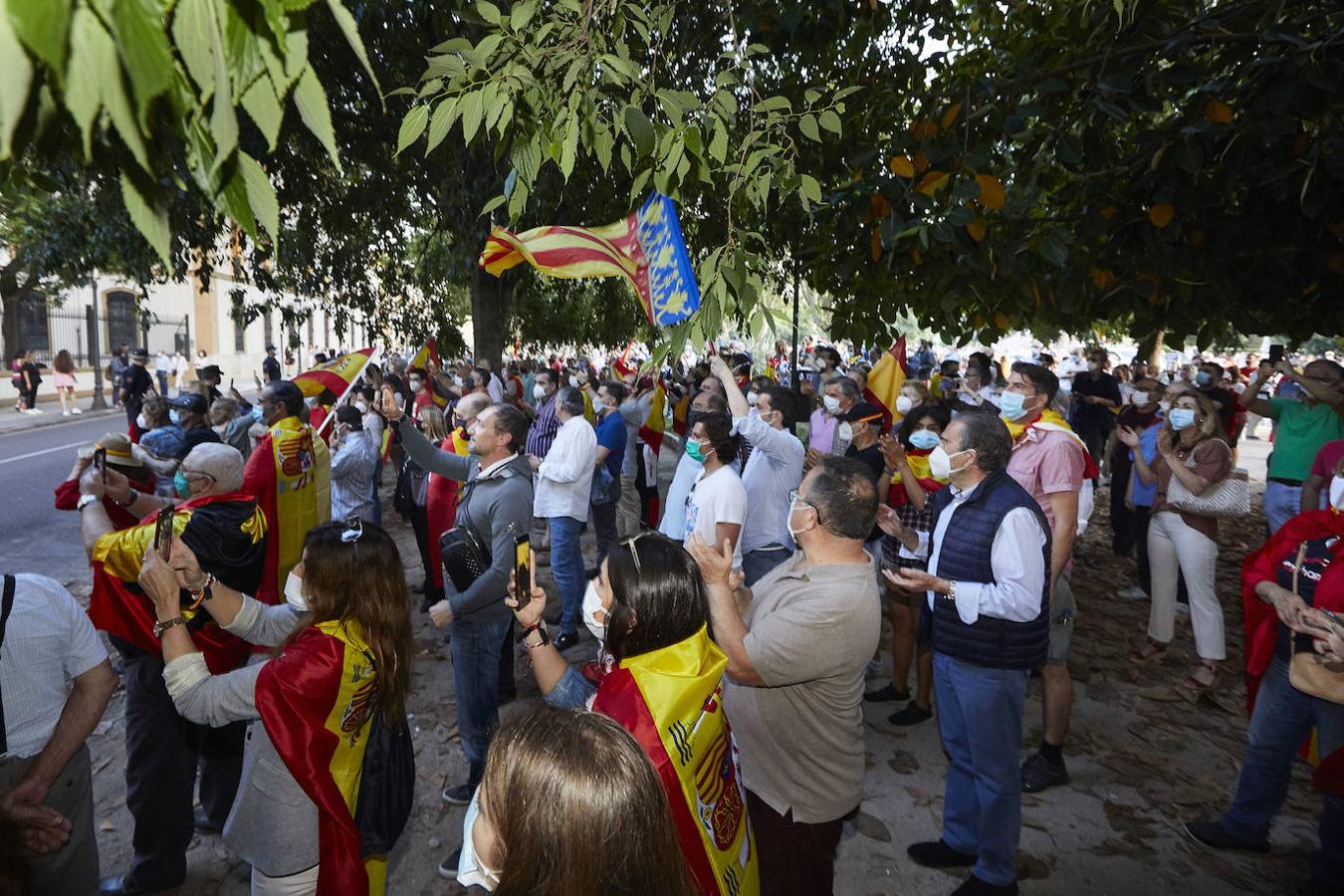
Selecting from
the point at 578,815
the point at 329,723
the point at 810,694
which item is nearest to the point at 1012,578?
the point at 810,694

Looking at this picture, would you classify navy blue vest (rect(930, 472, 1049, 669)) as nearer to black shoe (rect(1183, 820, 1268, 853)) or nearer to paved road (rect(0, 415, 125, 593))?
black shoe (rect(1183, 820, 1268, 853))

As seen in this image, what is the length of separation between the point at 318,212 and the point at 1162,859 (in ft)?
39.1

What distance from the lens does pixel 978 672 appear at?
3.53 metres

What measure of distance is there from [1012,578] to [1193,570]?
320cm

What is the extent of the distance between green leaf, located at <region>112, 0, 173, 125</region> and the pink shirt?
4285 millimetres

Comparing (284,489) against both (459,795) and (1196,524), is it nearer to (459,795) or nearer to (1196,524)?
(459,795)

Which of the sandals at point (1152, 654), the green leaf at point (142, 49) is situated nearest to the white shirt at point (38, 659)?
the green leaf at point (142, 49)

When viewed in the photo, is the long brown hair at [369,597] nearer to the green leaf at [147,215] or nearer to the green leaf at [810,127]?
the green leaf at [147,215]

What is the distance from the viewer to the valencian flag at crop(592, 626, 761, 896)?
205 cm

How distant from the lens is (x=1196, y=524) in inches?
225

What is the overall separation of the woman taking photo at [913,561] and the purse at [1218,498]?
166 centimetres

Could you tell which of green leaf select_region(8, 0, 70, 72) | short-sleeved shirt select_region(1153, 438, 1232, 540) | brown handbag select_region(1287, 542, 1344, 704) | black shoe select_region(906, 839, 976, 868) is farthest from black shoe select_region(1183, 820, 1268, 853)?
green leaf select_region(8, 0, 70, 72)

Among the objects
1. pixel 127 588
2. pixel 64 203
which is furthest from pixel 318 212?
pixel 127 588

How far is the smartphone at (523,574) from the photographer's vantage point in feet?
8.18
